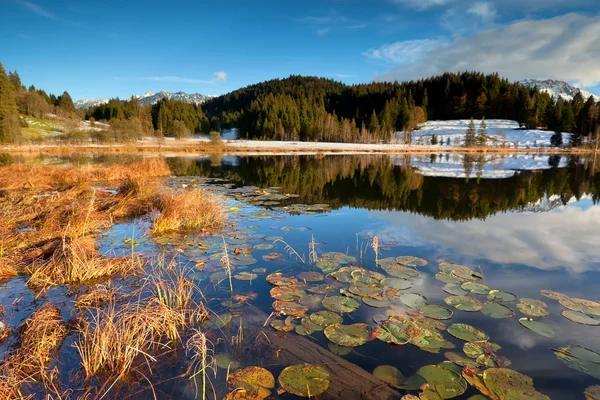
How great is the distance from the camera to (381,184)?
18859 millimetres

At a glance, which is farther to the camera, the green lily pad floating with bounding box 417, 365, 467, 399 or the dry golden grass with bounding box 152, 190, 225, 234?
the dry golden grass with bounding box 152, 190, 225, 234

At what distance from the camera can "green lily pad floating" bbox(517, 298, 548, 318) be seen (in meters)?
4.68

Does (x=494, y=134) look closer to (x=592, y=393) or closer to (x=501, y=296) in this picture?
(x=501, y=296)

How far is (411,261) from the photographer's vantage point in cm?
670

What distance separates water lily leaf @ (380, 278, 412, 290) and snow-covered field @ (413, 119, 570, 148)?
81405mm

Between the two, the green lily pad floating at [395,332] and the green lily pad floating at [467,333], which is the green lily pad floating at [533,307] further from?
the green lily pad floating at [395,332]

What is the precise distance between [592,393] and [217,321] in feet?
14.5

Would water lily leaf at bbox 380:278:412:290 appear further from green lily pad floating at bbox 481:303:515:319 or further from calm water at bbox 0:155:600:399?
green lily pad floating at bbox 481:303:515:319

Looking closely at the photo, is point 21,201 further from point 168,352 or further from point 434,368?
point 434,368

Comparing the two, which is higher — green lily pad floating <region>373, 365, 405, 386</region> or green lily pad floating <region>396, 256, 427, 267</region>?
green lily pad floating <region>396, 256, 427, 267</region>

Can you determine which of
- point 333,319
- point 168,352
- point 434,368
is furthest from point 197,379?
point 434,368

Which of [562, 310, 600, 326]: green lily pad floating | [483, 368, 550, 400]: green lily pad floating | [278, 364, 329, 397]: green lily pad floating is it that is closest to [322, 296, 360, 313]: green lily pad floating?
[278, 364, 329, 397]: green lily pad floating

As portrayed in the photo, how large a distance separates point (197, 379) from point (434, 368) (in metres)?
2.66

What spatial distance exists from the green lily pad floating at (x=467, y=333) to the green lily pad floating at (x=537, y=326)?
762mm
